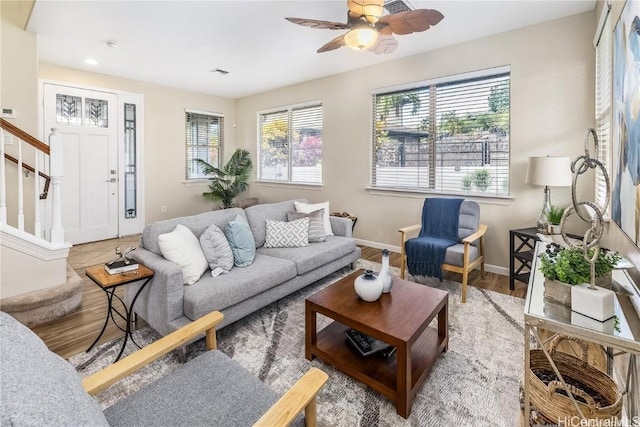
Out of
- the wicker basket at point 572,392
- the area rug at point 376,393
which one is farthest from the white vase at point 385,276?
the wicker basket at point 572,392

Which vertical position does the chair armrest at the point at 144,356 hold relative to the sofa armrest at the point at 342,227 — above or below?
below

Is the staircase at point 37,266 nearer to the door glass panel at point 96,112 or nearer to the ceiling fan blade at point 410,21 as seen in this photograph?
the door glass panel at point 96,112

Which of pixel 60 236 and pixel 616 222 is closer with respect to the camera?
pixel 616 222

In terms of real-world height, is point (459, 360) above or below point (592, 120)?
below

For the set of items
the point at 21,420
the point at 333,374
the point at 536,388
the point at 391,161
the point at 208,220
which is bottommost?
the point at 333,374

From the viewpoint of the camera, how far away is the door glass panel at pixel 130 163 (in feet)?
17.7

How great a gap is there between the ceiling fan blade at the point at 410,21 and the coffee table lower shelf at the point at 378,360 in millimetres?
2083

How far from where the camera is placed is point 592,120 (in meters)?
3.05

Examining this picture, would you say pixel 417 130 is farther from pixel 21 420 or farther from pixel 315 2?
pixel 21 420

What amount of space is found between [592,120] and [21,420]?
13.8 ft

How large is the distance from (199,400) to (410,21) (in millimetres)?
2552

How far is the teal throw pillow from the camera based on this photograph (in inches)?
105

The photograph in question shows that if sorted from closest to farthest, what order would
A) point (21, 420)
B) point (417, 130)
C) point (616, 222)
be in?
point (21, 420) < point (616, 222) < point (417, 130)

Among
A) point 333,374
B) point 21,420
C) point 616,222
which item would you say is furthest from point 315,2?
point 21,420
